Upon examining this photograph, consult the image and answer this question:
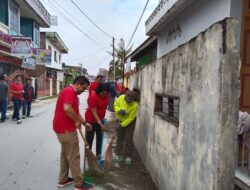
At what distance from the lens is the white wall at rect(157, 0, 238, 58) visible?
5.30 meters

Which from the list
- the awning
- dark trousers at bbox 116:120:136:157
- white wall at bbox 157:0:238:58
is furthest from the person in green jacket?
the awning

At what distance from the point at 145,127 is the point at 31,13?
765 inches

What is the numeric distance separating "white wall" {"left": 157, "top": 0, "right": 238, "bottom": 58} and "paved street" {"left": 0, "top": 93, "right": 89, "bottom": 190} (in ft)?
12.9

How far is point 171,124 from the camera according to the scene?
13.7 ft

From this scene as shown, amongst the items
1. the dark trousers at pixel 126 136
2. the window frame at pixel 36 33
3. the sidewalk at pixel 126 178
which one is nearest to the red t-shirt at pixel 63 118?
the sidewalk at pixel 126 178

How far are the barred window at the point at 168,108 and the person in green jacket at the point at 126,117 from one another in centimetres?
63

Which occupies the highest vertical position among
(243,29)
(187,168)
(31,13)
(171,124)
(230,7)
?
(31,13)

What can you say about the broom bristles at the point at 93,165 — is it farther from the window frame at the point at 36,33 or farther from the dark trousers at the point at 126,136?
the window frame at the point at 36,33

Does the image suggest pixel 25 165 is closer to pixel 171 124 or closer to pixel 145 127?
pixel 145 127

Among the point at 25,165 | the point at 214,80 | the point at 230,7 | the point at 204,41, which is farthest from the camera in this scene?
the point at 25,165

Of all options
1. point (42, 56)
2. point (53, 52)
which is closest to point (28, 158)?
point (42, 56)

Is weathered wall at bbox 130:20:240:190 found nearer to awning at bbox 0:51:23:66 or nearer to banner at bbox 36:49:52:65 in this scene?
awning at bbox 0:51:23:66

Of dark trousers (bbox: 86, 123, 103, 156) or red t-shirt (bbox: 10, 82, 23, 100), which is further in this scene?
red t-shirt (bbox: 10, 82, 23, 100)

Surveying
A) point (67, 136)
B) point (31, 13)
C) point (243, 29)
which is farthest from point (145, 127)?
point (31, 13)
